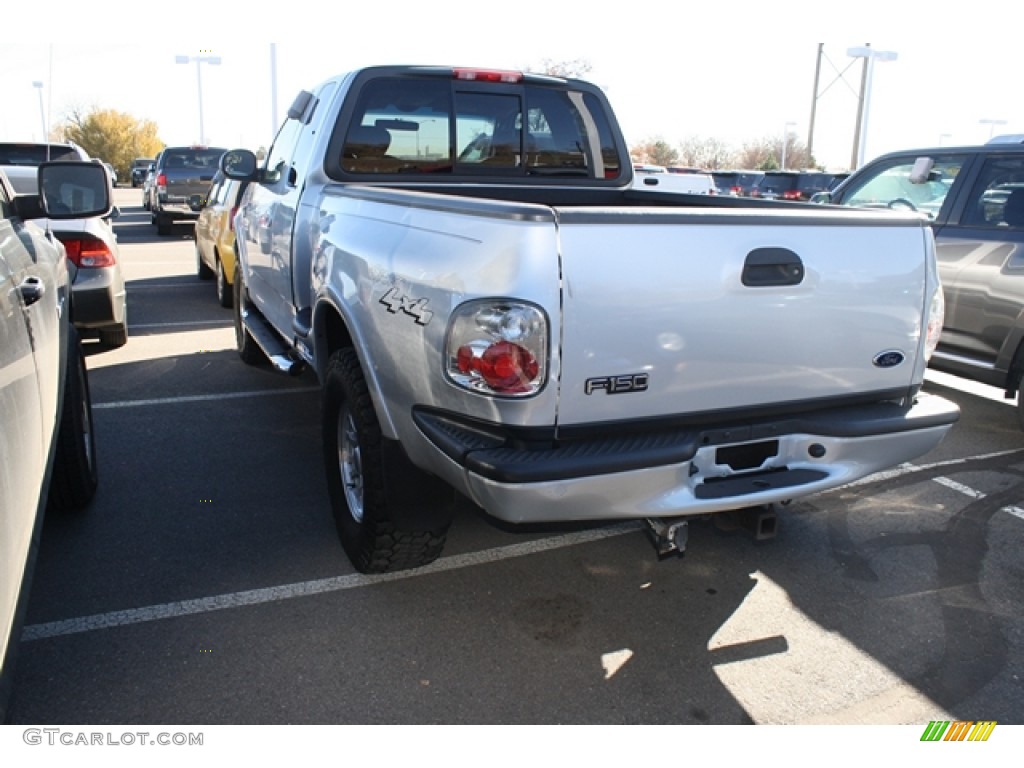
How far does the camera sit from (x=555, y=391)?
98.1 inches

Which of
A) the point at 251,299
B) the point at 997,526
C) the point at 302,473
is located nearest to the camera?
the point at 997,526

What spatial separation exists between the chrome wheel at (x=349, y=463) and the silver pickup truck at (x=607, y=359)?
0.02 m

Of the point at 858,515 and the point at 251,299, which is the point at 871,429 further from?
the point at 251,299

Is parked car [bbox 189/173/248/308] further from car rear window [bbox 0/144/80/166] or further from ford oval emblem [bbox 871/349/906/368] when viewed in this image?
ford oval emblem [bbox 871/349/906/368]

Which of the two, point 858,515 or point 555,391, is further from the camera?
point 858,515

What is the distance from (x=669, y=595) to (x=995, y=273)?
3610 millimetres

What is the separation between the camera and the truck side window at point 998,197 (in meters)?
5.47

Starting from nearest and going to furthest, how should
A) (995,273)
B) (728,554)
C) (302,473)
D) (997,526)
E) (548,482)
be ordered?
(548,482), (728,554), (997,526), (302,473), (995,273)

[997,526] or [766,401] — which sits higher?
[766,401]

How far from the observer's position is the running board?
15.3 ft

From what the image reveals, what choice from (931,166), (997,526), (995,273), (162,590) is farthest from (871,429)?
(931,166)

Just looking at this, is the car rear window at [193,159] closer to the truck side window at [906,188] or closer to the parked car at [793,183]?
the parked car at [793,183]
